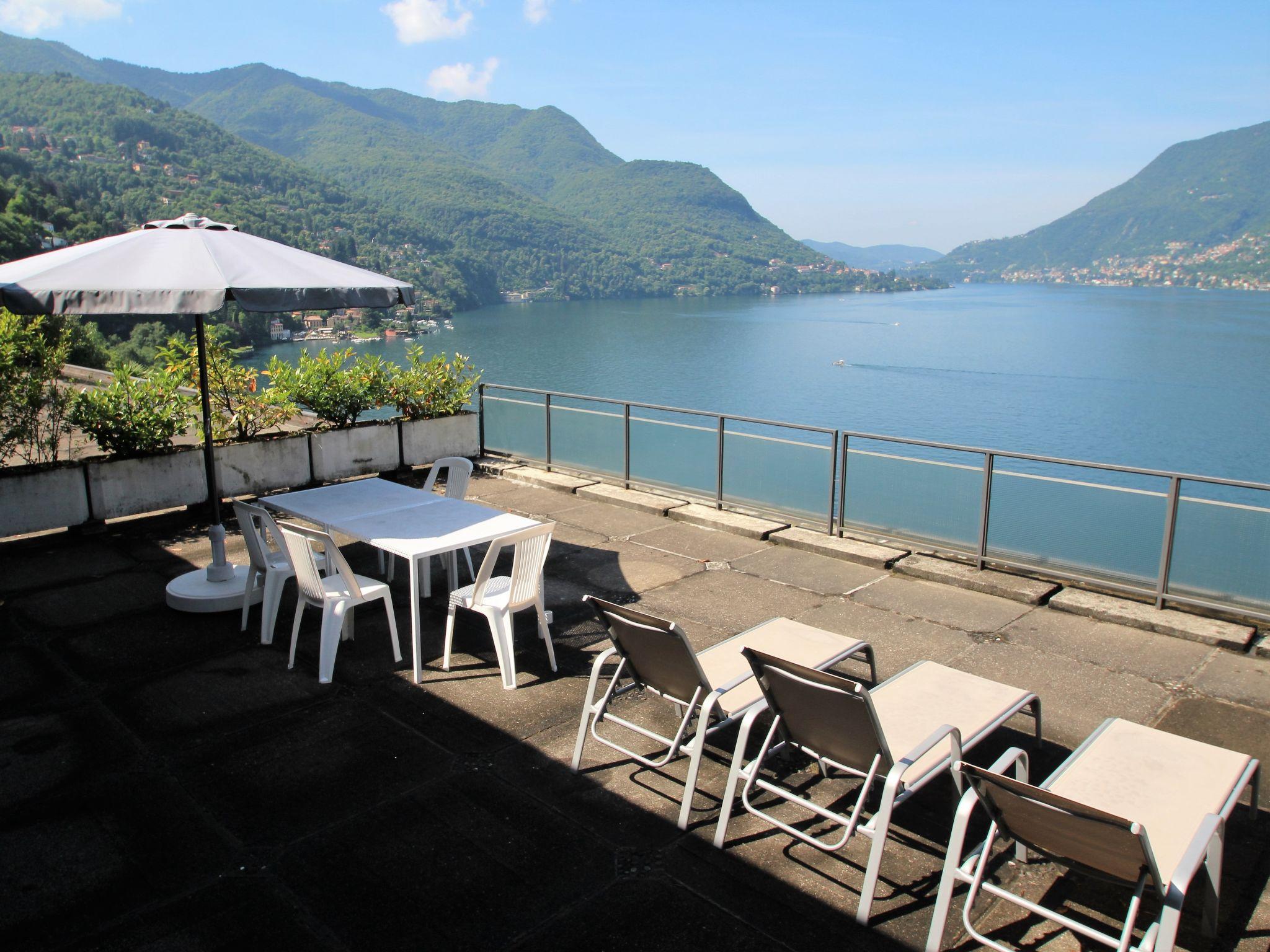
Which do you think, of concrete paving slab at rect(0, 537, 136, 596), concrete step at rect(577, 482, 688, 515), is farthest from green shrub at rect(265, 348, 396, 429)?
concrete step at rect(577, 482, 688, 515)

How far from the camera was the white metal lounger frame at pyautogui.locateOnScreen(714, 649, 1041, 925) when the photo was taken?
291 cm

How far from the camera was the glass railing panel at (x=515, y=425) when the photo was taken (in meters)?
10.3

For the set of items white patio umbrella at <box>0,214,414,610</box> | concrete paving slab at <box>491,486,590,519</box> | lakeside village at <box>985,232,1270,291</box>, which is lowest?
concrete paving slab at <box>491,486,590,519</box>

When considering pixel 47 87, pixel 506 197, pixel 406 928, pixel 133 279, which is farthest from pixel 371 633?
pixel 506 197

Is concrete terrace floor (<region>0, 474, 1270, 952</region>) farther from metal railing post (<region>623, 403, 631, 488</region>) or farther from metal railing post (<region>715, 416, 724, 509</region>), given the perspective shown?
metal railing post (<region>623, 403, 631, 488</region>)

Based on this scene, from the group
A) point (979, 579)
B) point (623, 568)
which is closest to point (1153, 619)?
point (979, 579)

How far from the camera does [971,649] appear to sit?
5.40 metres

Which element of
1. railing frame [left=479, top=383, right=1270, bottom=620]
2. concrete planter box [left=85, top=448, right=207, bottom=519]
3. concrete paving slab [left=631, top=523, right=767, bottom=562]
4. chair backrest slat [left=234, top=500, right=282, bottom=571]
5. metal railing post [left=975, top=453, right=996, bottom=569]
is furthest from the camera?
concrete planter box [left=85, top=448, right=207, bottom=519]

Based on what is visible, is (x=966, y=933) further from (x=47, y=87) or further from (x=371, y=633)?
(x=47, y=87)

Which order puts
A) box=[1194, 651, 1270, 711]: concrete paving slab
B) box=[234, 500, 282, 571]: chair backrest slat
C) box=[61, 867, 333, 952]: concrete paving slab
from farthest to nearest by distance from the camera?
box=[234, 500, 282, 571]: chair backrest slat < box=[1194, 651, 1270, 711]: concrete paving slab < box=[61, 867, 333, 952]: concrete paving slab

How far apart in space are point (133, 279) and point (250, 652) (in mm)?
2233

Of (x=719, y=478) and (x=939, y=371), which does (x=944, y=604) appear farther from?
(x=939, y=371)

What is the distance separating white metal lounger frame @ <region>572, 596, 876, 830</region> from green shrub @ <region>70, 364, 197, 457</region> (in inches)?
232

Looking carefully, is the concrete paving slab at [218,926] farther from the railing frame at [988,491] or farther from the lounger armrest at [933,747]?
the railing frame at [988,491]
